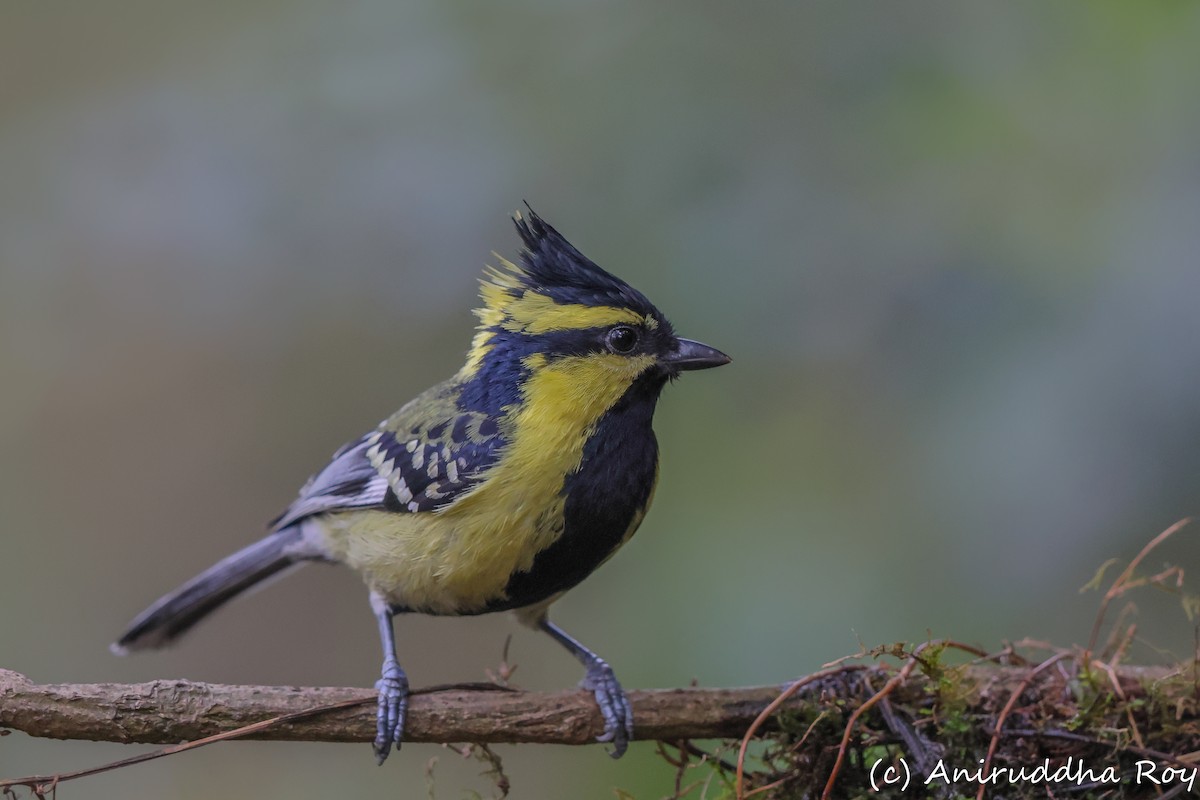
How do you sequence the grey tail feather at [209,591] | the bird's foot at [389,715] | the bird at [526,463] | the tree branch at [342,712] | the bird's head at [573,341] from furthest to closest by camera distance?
the grey tail feather at [209,591]
the bird's head at [573,341]
the bird at [526,463]
the bird's foot at [389,715]
the tree branch at [342,712]

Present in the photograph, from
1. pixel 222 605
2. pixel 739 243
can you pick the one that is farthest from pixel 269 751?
pixel 739 243

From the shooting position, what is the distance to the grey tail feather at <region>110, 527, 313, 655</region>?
316 centimetres

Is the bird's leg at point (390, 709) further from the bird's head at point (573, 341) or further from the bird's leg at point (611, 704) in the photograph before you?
A: the bird's head at point (573, 341)

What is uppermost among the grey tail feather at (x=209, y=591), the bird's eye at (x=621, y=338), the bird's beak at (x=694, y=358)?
the bird's eye at (x=621, y=338)

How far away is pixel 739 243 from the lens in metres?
3.54

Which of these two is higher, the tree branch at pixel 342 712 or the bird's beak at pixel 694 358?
the bird's beak at pixel 694 358

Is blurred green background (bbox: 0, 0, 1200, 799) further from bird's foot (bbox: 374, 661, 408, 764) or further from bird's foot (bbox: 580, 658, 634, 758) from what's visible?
bird's foot (bbox: 374, 661, 408, 764)

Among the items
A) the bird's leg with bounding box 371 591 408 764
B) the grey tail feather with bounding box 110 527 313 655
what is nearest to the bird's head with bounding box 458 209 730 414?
the bird's leg with bounding box 371 591 408 764

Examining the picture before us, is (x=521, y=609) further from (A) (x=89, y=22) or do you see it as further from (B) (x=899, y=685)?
(A) (x=89, y=22)

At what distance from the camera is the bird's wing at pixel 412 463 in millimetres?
2617

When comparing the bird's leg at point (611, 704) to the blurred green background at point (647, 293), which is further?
the blurred green background at point (647, 293)

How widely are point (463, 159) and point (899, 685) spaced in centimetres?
222

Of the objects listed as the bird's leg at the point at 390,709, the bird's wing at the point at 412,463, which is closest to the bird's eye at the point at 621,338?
the bird's wing at the point at 412,463

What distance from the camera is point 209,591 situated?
10.5ft
